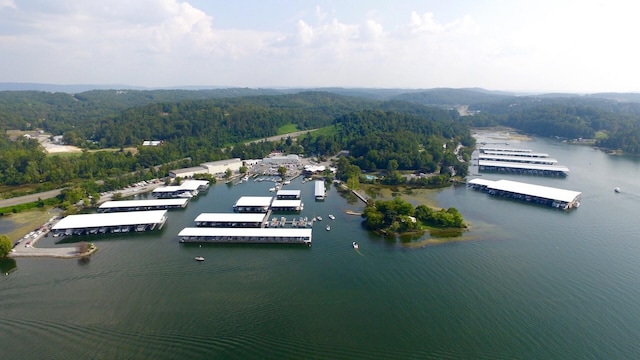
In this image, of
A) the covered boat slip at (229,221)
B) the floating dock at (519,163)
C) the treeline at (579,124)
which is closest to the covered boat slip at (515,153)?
the floating dock at (519,163)

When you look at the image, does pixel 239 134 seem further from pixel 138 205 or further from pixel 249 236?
pixel 249 236

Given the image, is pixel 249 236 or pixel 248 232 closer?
pixel 249 236

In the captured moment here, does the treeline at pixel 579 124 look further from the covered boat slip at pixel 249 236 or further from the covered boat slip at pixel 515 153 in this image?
the covered boat slip at pixel 249 236

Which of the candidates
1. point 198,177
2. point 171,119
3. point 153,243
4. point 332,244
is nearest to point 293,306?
point 332,244

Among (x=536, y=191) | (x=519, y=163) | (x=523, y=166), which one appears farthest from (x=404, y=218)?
(x=519, y=163)

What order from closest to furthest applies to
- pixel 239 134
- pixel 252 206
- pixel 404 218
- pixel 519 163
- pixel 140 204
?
1. pixel 404 218
2. pixel 252 206
3. pixel 140 204
4. pixel 519 163
5. pixel 239 134

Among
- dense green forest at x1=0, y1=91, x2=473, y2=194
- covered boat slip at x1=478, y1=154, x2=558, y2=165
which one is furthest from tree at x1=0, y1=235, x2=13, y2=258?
covered boat slip at x1=478, y1=154, x2=558, y2=165
